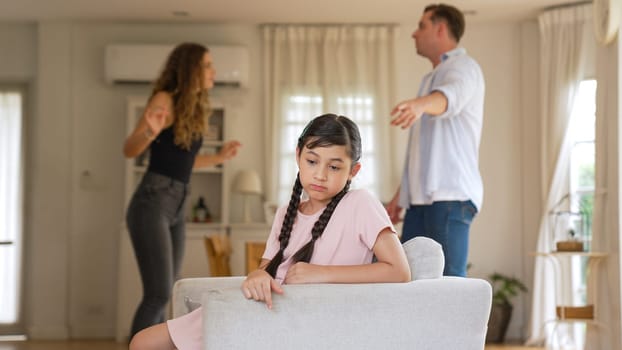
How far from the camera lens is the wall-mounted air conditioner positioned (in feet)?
24.4

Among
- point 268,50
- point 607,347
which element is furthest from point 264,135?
point 607,347

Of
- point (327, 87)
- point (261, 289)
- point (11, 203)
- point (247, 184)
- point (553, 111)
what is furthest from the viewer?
point (11, 203)

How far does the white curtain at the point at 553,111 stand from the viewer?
703 cm

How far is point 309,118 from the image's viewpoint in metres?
7.59

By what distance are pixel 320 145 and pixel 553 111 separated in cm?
507

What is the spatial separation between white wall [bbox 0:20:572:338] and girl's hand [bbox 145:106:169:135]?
11.4 feet

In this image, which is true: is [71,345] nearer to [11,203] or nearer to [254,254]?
[11,203]

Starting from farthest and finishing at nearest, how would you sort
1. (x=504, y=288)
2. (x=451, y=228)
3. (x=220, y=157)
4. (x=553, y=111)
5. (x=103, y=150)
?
(x=103, y=150) < (x=504, y=288) < (x=553, y=111) < (x=220, y=157) < (x=451, y=228)

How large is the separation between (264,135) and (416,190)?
3.97m

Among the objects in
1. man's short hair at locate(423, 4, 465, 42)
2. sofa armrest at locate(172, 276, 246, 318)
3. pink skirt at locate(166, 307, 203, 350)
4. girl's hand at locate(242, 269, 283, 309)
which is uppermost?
man's short hair at locate(423, 4, 465, 42)

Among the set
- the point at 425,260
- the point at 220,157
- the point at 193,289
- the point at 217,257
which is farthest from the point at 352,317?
the point at 217,257

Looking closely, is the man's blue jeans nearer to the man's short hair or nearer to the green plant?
the man's short hair

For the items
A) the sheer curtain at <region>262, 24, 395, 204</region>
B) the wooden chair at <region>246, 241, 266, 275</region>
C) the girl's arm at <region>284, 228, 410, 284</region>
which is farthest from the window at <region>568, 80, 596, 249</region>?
the girl's arm at <region>284, 228, 410, 284</region>

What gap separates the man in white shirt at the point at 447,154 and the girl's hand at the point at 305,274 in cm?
137
